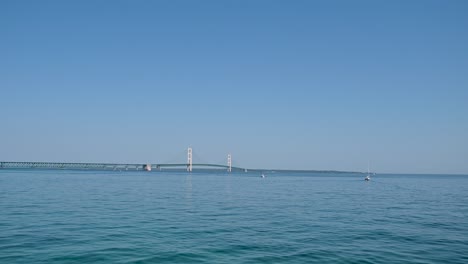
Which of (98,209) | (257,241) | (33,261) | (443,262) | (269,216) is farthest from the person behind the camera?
(98,209)

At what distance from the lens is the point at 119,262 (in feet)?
47.3

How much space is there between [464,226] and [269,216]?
42.5ft

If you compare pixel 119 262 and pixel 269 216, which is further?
pixel 269 216

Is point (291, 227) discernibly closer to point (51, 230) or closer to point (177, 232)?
point (177, 232)

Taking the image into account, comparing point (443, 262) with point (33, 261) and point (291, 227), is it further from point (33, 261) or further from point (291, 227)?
point (33, 261)

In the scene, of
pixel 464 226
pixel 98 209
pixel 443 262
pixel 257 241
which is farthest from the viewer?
pixel 98 209

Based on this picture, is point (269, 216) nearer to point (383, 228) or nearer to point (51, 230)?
point (383, 228)

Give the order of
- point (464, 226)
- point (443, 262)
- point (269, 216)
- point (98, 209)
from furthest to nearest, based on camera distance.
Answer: point (98, 209) < point (269, 216) < point (464, 226) < point (443, 262)

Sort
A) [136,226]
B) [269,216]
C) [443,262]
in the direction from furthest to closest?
[269,216]
[136,226]
[443,262]

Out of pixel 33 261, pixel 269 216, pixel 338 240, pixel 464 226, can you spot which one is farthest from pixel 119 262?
pixel 464 226

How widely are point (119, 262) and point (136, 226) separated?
841 centimetres

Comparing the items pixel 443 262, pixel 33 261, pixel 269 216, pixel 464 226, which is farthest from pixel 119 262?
pixel 464 226

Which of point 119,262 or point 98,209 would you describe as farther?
point 98,209

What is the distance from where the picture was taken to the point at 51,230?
2083cm
